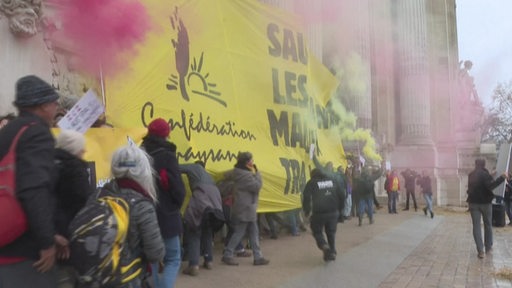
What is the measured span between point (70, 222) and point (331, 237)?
569 cm

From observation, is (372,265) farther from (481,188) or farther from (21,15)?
(21,15)

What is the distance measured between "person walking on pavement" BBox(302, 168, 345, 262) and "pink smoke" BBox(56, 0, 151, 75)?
369 centimetres

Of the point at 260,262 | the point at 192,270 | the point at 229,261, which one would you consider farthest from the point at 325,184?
the point at 192,270

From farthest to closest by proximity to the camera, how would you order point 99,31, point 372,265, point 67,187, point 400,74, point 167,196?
point 400,74, point 372,265, point 99,31, point 167,196, point 67,187

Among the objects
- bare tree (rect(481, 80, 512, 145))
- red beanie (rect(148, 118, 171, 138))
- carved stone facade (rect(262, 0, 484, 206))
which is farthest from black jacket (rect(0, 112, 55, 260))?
bare tree (rect(481, 80, 512, 145))

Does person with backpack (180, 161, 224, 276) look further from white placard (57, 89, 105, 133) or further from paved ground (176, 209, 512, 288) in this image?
white placard (57, 89, 105, 133)

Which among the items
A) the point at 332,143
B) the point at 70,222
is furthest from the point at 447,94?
the point at 70,222

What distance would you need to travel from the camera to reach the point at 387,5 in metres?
21.2

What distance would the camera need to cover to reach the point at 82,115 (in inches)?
148

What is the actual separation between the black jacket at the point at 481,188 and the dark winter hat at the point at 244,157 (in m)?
4.26

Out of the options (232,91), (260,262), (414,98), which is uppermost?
(414,98)

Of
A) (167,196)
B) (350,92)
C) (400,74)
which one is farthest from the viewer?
(400,74)

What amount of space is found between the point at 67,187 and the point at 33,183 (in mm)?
382

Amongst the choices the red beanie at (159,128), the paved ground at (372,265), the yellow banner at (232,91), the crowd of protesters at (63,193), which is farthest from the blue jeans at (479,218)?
the red beanie at (159,128)
